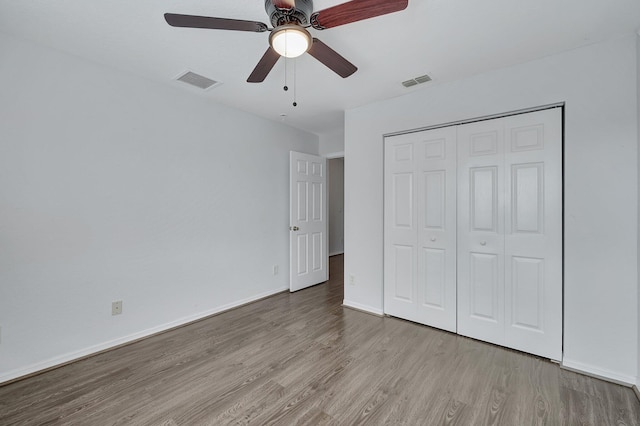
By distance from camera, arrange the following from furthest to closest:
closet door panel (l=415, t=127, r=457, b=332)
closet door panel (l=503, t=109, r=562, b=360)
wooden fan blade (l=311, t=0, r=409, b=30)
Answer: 1. closet door panel (l=415, t=127, r=457, b=332)
2. closet door panel (l=503, t=109, r=562, b=360)
3. wooden fan blade (l=311, t=0, r=409, b=30)

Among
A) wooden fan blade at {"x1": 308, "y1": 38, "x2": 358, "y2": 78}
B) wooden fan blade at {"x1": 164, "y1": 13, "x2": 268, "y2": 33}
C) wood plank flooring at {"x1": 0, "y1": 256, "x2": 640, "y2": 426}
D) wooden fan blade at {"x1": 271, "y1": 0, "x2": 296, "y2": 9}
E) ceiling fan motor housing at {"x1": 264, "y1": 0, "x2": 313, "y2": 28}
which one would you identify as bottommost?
wood plank flooring at {"x1": 0, "y1": 256, "x2": 640, "y2": 426}

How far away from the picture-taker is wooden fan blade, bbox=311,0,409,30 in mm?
1332

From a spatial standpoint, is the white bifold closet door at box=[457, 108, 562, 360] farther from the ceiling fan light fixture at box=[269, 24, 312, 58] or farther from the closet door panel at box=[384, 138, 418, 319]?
the ceiling fan light fixture at box=[269, 24, 312, 58]

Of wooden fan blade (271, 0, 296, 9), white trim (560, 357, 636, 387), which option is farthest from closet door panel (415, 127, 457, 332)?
wooden fan blade (271, 0, 296, 9)

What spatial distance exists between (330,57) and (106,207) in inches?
90.1

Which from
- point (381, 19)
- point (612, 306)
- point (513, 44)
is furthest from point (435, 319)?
point (381, 19)

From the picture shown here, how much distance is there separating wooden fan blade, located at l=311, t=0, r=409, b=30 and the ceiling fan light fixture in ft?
0.29

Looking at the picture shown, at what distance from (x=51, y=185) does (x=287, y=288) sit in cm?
292

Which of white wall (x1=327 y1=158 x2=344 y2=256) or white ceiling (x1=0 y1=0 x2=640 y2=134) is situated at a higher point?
white ceiling (x1=0 y1=0 x2=640 y2=134)

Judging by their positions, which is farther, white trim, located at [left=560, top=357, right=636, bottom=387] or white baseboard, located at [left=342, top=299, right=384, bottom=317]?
white baseboard, located at [left=342, top=299, right=384, bottom=317]

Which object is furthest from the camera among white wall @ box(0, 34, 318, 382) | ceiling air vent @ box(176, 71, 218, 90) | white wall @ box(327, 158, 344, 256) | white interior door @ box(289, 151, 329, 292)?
white wall @ box(327, 158, 344, 256)

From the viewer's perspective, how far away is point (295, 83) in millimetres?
2783

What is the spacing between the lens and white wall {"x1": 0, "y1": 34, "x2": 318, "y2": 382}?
2064 millimetres

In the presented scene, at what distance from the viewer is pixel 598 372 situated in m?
2.03
